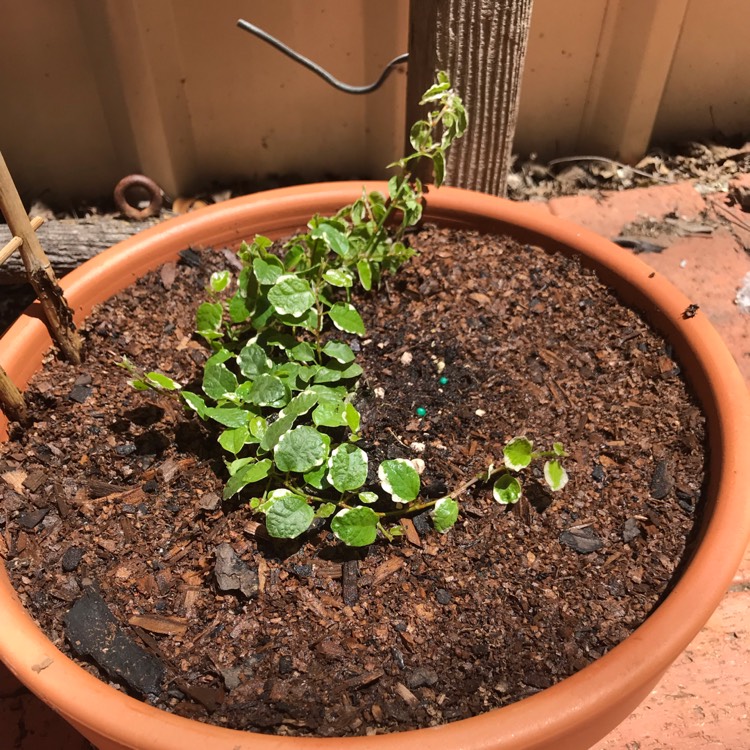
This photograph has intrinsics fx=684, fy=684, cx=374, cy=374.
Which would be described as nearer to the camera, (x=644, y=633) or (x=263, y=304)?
(x=644, y=633)

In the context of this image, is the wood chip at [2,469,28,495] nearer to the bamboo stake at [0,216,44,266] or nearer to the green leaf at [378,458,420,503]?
the bamboo stake at [0,216,44,266]

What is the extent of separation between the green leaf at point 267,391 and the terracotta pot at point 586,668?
0.36 m

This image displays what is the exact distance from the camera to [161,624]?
815 mm

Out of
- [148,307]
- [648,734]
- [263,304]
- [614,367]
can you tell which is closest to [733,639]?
[648,734]

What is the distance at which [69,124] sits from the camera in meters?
1.65

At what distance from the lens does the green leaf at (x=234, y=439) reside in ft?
2.93

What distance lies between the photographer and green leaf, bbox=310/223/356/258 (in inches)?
41.2

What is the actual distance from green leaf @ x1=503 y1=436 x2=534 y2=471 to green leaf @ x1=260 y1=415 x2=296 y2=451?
11.0 inches

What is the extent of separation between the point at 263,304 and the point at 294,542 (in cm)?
36

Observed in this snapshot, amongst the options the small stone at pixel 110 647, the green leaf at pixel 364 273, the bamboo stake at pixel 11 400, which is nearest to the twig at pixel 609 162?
the green leaf at pixel 364 273

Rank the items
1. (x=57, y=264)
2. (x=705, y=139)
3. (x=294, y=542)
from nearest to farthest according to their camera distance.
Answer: (x=294, y=542), (x=57, y=264), (x=705, y=139)

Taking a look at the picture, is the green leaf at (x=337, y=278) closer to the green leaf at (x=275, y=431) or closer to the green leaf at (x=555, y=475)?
the green leaf at (x=275, y=431)

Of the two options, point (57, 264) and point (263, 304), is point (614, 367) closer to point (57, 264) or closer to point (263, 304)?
point (263, 304)

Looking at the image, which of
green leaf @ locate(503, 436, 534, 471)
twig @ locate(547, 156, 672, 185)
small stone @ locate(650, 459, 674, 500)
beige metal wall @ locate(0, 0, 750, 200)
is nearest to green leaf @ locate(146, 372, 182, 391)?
green leaf @ locate(503, 436, 534, 471)
